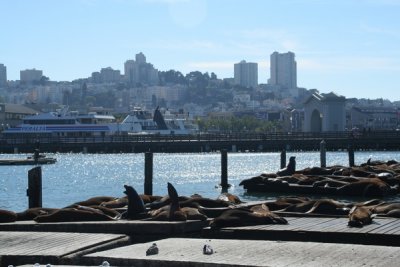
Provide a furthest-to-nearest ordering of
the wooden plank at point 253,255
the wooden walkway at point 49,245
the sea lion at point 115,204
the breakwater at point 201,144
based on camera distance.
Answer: the breakwater at point 201,144 < the sea lion at point 115,204 < the wooden walkway at point 49,245 < the wooden plank at point 253,255

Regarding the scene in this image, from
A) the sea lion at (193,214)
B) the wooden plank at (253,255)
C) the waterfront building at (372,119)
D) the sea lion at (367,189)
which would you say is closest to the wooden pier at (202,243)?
the wooden plank at (253,255)

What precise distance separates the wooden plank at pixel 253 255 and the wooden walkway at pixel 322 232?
117 centimetres

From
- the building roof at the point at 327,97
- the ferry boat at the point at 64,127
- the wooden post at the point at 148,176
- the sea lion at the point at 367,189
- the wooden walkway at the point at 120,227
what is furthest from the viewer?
the building roof at the point at 327,97

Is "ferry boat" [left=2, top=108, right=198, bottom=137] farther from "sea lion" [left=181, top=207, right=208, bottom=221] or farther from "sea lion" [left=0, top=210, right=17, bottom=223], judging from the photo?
"sea lion" [left=181, top=207, right=208, bottom=221]

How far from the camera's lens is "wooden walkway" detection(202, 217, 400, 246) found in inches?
532

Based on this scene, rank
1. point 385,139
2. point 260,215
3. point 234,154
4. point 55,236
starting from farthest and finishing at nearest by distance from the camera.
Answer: point 234,154, point 385,139, point 260,215, point 55,236

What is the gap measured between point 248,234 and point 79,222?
9.93 feet

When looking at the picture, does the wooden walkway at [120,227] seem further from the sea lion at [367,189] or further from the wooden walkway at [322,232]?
the sea lion at [367,189]

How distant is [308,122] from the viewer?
127 meters

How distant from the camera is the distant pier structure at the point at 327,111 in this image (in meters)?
122

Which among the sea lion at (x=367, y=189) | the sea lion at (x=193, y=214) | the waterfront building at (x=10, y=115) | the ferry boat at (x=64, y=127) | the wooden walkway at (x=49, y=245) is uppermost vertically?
the waterfront building at (x=10, y=115)

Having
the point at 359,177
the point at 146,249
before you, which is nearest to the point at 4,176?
the point at 359,177

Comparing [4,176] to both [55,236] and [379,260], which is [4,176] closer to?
[55,236]

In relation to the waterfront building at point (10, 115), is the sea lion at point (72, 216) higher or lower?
lower
